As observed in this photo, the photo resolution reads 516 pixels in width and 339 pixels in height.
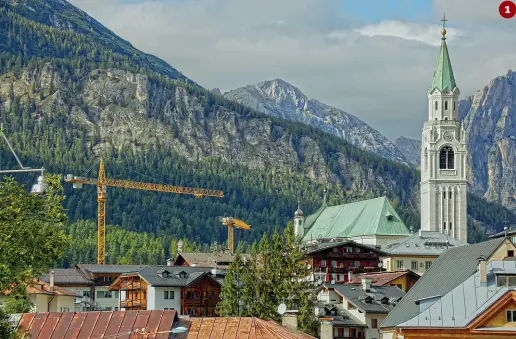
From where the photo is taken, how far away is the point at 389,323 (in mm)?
101438

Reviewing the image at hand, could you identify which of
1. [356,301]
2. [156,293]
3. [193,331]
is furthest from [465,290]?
[156,293]

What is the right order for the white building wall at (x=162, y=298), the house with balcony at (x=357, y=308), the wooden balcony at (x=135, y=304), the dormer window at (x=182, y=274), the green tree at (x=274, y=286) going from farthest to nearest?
the dormer window at (x=182, y=274), the wooden balcony at (x=135, y=304), the white building wall at (x=162, y=298), the house with balcony at (x=357, y=308), the green tree at (x=274, y=286)

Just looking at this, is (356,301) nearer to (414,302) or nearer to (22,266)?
(414,302)

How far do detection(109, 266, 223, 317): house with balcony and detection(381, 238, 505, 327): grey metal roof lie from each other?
79.2m

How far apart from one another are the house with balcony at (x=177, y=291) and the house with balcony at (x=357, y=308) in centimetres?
3434

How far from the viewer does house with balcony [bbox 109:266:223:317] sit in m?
182

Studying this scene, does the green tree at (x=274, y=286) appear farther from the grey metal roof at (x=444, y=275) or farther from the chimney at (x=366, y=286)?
the grey metal roof at (x=444, y=275)

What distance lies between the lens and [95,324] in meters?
77.2

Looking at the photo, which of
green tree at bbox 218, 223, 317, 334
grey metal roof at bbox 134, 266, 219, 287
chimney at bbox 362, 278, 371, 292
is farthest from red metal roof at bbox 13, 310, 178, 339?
grey metal roof at bbox 134, 266, 219, 287

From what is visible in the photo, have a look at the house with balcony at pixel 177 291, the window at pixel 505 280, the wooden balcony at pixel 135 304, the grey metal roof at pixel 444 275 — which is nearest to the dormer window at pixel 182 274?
the house with balcony at pixel 177 291

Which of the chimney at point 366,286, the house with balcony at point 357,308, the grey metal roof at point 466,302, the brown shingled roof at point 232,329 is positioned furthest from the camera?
the chimney at point 366,286

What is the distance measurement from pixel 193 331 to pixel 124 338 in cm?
388

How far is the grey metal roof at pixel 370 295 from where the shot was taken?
143250mm

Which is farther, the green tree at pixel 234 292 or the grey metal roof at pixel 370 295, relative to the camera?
the grey metal roof at pixel 370 295
